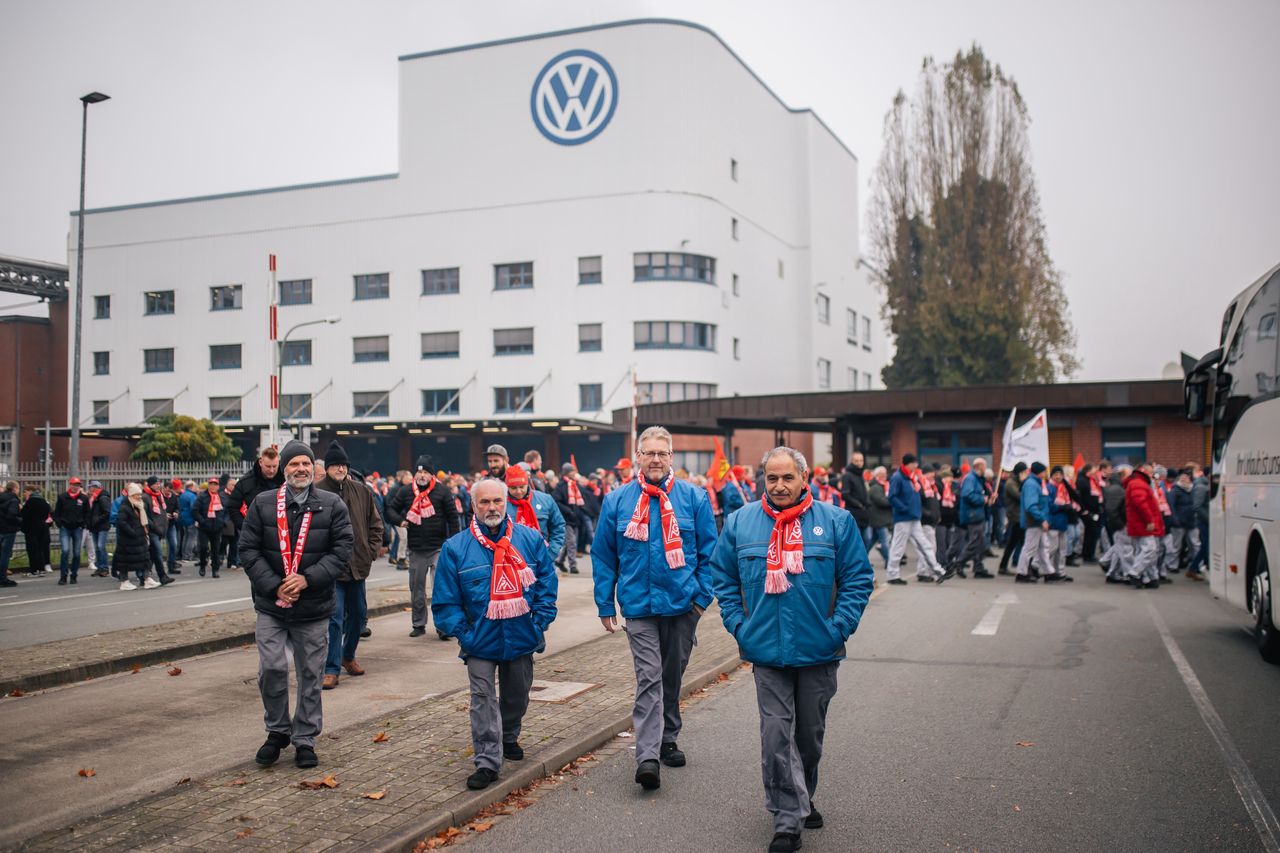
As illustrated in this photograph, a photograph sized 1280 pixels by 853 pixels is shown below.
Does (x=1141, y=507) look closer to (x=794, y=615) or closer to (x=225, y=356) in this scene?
(x=794, y=615)

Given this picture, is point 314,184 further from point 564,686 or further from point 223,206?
point 564,686

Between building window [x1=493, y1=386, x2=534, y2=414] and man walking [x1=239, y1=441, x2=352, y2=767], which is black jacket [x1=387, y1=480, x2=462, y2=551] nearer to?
man walking [x1=239, y1=441, x2=352, y2=767]

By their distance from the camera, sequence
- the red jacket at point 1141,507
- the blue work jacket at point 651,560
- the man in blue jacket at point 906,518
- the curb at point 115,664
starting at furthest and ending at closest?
the man in blue jacket at point 906,518, the red jacket at point 1141,507, the curb at point 115,664, the blue work jacket at point 651,560

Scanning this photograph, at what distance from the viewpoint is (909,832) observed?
16.6 ft

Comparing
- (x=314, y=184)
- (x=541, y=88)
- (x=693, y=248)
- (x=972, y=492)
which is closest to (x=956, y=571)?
(x=972, y=492)

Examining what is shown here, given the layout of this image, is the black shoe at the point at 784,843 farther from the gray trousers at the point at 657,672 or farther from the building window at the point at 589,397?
the building window at the point at 589,397

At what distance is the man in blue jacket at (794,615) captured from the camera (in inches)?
193

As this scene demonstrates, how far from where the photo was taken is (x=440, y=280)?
5416 centimetres

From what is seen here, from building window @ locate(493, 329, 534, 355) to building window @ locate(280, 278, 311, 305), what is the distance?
11.5 m

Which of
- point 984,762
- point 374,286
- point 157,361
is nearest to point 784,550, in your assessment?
point 984,762

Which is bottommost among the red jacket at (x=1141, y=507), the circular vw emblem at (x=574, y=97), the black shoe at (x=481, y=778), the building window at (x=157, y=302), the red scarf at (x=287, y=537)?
the black shoe at (x=481, y=778)

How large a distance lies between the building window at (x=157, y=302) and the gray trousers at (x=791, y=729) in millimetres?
61651

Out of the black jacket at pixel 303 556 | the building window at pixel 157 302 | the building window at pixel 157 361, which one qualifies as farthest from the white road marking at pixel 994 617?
the building window at pixel 157 302

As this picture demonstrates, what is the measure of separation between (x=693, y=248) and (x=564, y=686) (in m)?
44.0
